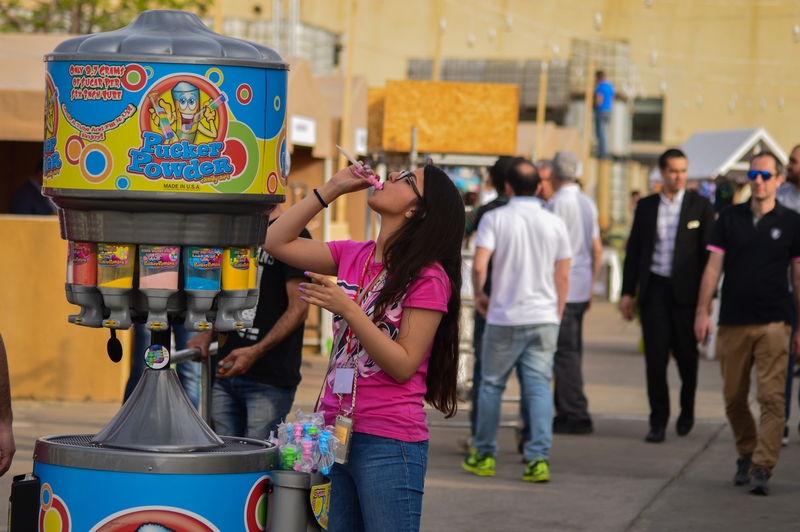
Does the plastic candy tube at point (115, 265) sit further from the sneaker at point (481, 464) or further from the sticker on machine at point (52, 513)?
the sneaker at point (481, 464)

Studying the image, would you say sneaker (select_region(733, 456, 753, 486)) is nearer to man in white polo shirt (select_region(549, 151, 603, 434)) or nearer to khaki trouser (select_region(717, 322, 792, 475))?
khaki trouser (select_region(717, 322, 792, 475))

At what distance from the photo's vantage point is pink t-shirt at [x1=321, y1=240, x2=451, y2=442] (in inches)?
141

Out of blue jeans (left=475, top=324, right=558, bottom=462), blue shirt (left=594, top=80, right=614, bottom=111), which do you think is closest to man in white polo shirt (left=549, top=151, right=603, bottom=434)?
blue jeans (left=475, top=324, right=558, bottom=462)

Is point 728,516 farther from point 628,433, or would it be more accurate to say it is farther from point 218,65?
point 218,65

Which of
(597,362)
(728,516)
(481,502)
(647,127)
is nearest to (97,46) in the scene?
(481,502)

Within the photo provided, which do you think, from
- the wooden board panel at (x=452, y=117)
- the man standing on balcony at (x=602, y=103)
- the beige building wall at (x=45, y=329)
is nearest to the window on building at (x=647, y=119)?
the man standing on balcony at (x=602, y=103)

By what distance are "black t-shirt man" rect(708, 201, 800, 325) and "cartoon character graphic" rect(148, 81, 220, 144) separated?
4.69 metres

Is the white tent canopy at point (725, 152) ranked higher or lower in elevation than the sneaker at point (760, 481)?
higher

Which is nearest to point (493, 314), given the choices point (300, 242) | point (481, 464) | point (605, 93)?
point (481, 464)

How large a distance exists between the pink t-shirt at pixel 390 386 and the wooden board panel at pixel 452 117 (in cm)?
619

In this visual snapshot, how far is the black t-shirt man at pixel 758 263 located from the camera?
7.01m

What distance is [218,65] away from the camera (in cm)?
325

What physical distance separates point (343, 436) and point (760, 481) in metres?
4.21

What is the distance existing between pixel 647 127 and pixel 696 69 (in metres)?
4.34
